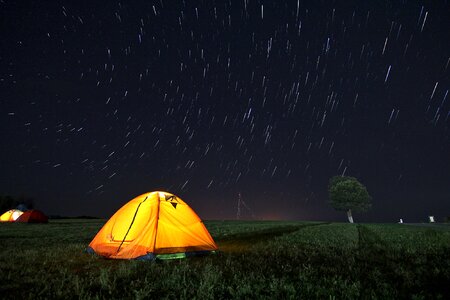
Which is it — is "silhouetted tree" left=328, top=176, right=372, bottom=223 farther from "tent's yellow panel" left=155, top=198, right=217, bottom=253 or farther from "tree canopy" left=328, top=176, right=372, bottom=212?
"tent's yellow panel" left=155, top=198, right=217, bottom=253

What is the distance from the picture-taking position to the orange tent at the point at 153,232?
7742 mm

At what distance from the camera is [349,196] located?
60.0m

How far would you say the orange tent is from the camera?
25.4ft

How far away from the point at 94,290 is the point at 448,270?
304 inches

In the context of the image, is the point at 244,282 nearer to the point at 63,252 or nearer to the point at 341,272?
the point at 341,272

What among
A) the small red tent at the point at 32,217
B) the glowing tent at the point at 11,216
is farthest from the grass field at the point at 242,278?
the glowing tent at the point at 11,216

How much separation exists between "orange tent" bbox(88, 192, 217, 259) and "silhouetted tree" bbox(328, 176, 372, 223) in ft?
196

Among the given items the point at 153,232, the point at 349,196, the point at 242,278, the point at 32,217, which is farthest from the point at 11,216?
the point at 349,196

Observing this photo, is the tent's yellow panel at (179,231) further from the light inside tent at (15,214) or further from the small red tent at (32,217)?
the light inside tent at (15,214)

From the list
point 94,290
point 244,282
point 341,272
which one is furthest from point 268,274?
point 94,290

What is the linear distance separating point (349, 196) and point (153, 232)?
61.5 m

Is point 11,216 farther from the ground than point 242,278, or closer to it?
farther from the ground

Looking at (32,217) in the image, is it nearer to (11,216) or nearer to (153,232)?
(11,216)

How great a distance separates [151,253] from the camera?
744 centimetres
